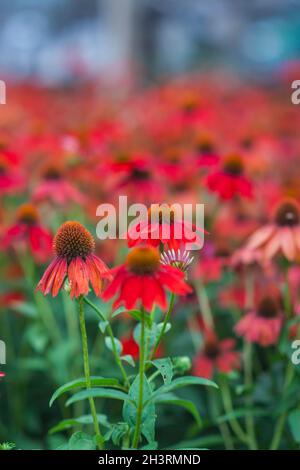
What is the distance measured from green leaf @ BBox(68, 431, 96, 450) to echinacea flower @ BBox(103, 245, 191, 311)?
23 cm

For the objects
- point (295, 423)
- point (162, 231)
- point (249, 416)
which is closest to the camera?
point (162, 231)

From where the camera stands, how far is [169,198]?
78.2 inches

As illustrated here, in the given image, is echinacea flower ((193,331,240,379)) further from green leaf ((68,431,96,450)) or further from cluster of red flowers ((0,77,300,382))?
green leaf ((68,431,96,450))

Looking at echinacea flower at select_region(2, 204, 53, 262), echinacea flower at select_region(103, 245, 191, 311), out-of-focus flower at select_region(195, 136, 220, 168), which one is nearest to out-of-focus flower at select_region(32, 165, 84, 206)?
echinacea flower at select_region(2, 204, 53, 262)

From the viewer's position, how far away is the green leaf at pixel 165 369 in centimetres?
94

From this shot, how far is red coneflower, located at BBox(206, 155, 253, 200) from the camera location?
4.98ft

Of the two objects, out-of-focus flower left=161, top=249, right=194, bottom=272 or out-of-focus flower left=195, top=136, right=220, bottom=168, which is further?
out-of-focus flower left=195, top=136, right=220, bottom=168

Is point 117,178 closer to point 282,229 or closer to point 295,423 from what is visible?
point 282,229

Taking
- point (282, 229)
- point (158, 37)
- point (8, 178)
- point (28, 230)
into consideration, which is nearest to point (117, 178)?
point (8, 178)

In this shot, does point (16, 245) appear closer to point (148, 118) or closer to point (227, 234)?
point (227, 234)

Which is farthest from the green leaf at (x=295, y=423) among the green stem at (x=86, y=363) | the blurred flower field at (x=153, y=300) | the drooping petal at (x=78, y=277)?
the drooping petal at (x=78, y=277)

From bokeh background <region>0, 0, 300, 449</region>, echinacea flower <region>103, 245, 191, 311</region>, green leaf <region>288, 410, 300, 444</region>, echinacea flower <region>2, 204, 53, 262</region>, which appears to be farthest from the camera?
bokeh background <region>0, 0, 300, 449</region>

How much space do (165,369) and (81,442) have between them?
0.18 metres
